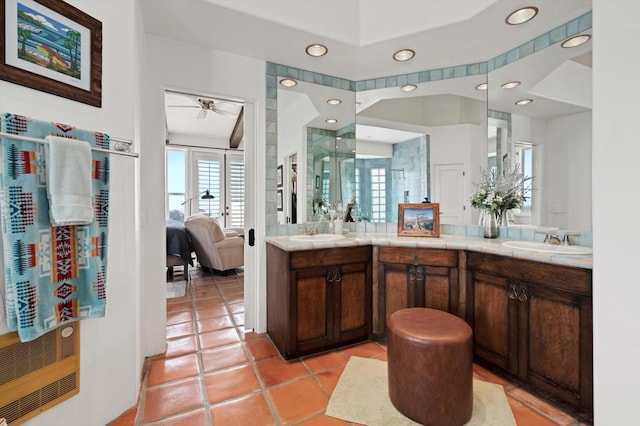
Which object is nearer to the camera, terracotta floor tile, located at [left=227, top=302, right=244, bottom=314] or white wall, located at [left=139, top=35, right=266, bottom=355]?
white wall, located at [left=139, top=35, right=266, bottom=355]

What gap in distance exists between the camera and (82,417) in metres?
1.45

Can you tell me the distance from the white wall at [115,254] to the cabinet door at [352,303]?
139 centimetres

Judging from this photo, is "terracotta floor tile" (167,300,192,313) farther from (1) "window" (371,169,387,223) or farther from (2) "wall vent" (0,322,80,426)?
(1) "window" (371,169,387,223)

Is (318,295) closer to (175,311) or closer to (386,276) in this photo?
(386,276)

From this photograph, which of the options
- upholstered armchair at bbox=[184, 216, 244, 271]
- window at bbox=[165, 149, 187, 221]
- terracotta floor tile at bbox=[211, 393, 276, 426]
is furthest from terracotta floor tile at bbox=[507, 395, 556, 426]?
window at bbox=[165, 149, 187, 221]

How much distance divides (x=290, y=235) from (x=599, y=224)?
7.03 feet

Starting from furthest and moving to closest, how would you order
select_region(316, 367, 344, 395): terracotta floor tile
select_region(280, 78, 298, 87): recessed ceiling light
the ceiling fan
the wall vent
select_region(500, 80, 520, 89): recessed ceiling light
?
1. the ceiling fan
2. select_region(280, 78, 298, 87): recessed ceiling light
3. select_region(500, 80, 520, 89): recessed ceiling light
4. select_region(316, 367, 344, 395): terracotta floor tile
5. the wall vent

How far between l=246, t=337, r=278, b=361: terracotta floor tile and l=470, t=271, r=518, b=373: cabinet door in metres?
1.58

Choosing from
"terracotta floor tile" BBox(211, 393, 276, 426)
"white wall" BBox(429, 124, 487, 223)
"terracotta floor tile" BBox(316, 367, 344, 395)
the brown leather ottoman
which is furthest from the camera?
"white wall" BBox(429, 124, 487, 223)

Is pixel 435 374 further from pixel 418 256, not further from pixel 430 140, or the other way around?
pixel 430 140

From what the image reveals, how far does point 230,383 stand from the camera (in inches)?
75.5

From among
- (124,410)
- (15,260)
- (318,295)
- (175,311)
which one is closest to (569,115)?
(318,295)

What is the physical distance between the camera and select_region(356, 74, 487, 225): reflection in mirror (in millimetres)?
2637

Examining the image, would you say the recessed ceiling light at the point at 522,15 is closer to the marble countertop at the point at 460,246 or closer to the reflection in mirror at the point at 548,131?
the reflection in mirror at the point at 548,131
